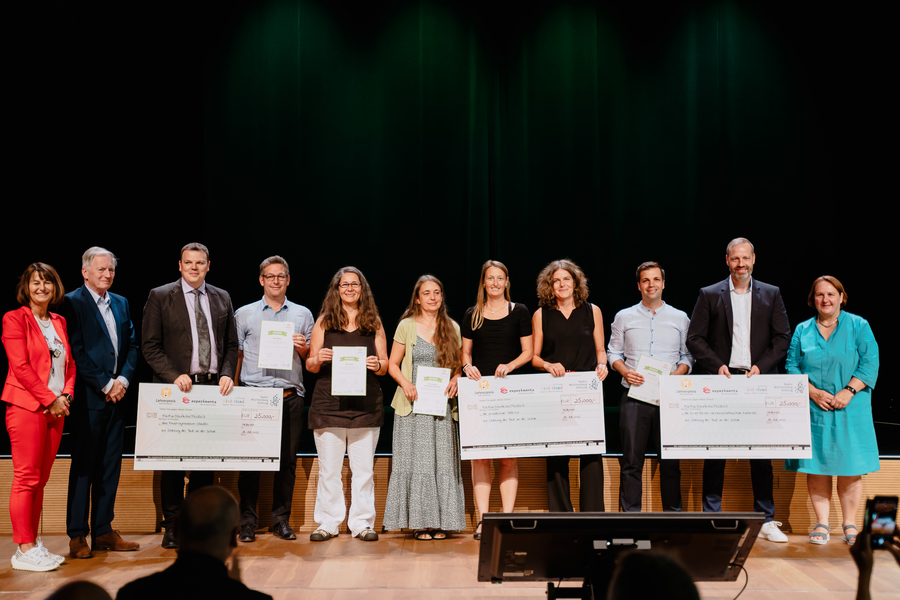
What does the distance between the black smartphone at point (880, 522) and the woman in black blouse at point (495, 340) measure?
249 cm

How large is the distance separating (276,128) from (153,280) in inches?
74.8

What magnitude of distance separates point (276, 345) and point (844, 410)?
3.36 metres

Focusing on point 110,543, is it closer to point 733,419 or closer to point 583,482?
point 583,482

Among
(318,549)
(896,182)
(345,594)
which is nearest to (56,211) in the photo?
(318,549)

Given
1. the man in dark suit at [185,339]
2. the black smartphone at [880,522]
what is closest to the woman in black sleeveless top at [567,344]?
the man in dark suit at [185,339]

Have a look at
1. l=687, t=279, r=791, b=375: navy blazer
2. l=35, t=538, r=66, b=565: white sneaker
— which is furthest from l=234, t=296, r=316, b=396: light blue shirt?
l=687, t=279, r=791, b=375: navy blazer

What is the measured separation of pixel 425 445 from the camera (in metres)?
3.93

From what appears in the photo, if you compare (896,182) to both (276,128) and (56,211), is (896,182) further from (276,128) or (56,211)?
(56,211)

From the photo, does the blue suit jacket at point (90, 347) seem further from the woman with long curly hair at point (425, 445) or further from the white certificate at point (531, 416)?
Answer: the white certificate at point (531, 416)

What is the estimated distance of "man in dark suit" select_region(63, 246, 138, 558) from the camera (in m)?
3.60

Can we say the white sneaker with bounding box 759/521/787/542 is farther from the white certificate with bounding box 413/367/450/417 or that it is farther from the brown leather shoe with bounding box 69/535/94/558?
the brown leather shoe with bounding box 69/535/94/558

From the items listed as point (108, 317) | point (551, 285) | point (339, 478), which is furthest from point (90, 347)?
point (551, 285)

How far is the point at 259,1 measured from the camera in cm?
662

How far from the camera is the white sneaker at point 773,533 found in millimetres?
3904
